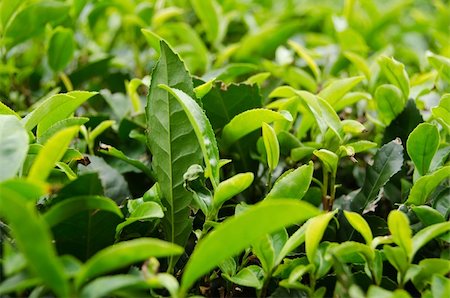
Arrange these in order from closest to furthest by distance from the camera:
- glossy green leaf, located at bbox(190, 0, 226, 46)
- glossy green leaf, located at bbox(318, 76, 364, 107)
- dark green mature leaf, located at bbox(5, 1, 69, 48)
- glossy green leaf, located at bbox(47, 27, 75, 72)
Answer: glossy green leaf, located at bbox(318, 76, 364, 107), dark green mature leaf, located at bbox(5, 1, 69, 48), glossy green leaf, located at bbox(47, 27, 75, 72), glossy green leaf, located at bbox(190, 0, 226, 46)

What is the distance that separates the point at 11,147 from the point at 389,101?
28.8 inches

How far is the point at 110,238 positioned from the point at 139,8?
0.89 meters

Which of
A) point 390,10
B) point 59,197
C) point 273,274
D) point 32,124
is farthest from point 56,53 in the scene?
point 390,10

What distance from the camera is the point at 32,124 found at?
911 millimetres

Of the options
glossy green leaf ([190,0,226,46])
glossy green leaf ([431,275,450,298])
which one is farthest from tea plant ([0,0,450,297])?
glossy green leaf ([190,0,226,46])

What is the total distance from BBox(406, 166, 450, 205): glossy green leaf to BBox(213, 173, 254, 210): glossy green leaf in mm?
290

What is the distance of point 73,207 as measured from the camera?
73 centimetres

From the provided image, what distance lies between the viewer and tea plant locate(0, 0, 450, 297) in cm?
68

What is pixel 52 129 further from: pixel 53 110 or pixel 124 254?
pixel 124 254

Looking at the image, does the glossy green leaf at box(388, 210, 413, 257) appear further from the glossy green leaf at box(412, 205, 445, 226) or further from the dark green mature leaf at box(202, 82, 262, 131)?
the dark green mature leaf at box(202, 82, 262, 131)

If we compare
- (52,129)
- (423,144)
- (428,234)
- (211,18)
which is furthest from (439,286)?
(211,18)

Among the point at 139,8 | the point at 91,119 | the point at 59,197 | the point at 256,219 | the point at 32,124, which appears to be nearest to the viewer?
the point at 256,219

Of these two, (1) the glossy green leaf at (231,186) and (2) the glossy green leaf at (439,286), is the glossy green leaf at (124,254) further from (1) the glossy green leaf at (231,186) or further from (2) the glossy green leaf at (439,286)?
(2) the glossy green leaf at (439,286)

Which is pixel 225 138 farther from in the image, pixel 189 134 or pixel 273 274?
pixel 273 274
